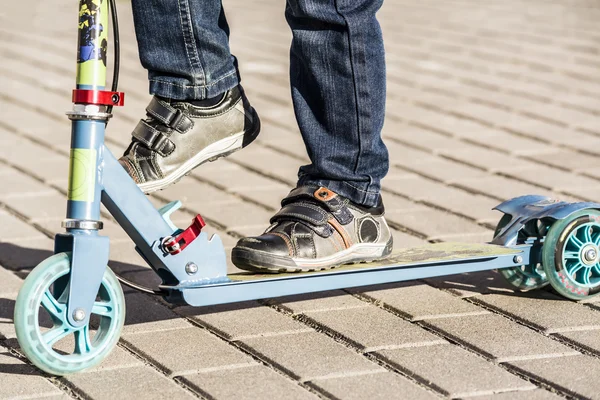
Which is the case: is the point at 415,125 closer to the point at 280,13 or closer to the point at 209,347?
the point at 209,347

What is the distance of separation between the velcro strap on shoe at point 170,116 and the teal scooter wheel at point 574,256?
968 mm

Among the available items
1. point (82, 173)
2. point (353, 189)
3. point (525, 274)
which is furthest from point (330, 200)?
point (82, 173)

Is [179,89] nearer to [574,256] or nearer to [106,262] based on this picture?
[106,262]

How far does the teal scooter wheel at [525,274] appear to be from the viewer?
2.72 metres

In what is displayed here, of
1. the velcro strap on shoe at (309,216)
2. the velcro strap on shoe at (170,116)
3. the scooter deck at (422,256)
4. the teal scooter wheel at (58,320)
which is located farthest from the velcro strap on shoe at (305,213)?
the teal scooter wheel at (58,320)

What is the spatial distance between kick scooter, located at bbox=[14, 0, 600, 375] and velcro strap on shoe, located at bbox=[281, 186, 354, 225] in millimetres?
132

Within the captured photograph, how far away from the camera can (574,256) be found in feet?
8.71

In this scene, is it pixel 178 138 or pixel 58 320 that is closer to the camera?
pixel 58 320

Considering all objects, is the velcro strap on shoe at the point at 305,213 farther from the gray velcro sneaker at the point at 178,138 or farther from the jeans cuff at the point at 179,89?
the jeans cuff at the point at 179,89

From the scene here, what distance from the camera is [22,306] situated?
205 centimetres

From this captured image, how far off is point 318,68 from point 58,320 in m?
0.87

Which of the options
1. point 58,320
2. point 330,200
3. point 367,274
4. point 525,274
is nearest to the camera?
point 58,320

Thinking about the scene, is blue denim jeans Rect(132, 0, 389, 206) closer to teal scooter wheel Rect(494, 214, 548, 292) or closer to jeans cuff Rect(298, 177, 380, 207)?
jeans cuff Rect(298, 177, 380, 207)

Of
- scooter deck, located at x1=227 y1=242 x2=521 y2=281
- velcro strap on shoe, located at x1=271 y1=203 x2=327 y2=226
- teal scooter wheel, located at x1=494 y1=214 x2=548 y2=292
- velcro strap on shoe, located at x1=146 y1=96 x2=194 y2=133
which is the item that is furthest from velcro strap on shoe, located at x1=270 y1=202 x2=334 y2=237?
teal scooter wheel, located at x1=494 y1=214 x2=548 y2=292
